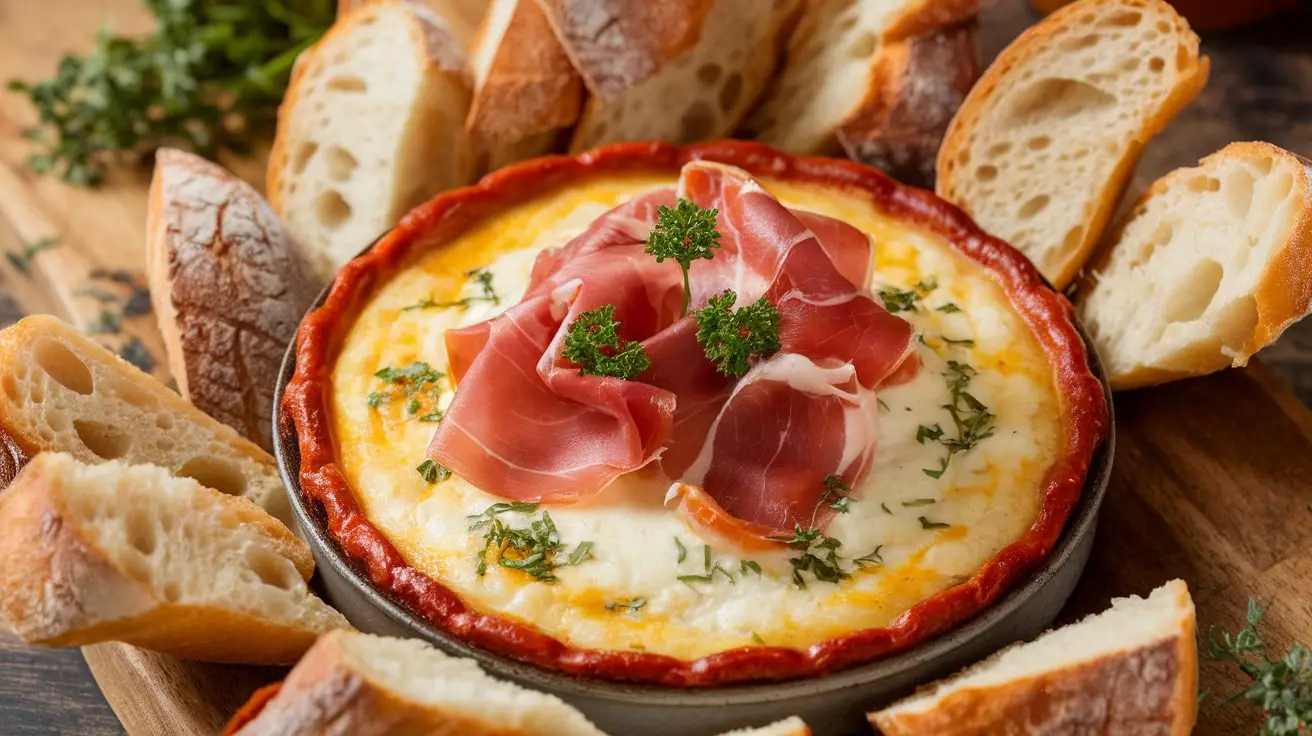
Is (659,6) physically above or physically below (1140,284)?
above

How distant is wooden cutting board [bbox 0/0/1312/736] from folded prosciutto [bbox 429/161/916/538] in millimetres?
963

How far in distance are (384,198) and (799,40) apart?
1769mm

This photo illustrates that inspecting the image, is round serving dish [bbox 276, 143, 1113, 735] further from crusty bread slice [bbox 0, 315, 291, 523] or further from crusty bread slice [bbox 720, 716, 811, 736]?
crusty bread slice [bbox 0, 315, 291, 523]

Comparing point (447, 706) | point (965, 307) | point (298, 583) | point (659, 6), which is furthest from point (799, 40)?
point (447, 706)

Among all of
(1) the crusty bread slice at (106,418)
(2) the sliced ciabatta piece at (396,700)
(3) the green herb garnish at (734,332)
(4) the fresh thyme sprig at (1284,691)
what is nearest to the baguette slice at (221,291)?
(1) the crusty bread slice at (106,418)

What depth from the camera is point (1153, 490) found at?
425 cm

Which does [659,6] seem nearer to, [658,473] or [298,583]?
[658,473]

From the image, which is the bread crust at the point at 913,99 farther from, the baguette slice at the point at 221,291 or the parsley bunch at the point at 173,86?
the parsley bunch at the point at 173,86

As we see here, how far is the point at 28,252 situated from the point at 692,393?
307cm

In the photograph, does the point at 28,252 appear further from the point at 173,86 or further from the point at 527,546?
the point at 527,546

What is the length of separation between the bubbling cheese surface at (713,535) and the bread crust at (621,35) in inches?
34.7

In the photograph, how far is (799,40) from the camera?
5277 mm

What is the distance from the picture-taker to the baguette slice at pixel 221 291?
4.21m

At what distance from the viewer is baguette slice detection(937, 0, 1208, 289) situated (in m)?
4.34
